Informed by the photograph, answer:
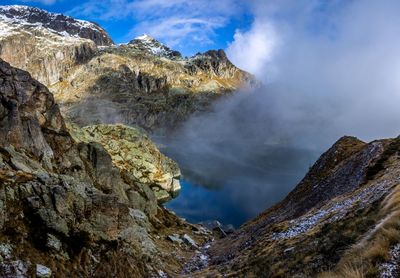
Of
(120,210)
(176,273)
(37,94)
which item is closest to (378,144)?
(176,273)

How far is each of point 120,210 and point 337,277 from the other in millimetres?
30445

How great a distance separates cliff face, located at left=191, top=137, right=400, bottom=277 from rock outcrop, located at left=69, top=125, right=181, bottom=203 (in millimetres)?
84180

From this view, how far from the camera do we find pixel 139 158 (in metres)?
156

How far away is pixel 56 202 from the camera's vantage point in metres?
33.7

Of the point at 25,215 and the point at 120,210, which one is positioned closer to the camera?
the point at 25,215

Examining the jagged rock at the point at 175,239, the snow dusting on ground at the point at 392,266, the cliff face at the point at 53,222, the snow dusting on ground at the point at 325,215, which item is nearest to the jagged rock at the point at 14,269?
the cliff face at the point at 53,222

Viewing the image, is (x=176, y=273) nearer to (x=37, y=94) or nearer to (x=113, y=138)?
(x=37, y=94)

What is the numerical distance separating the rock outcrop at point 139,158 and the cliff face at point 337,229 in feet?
276

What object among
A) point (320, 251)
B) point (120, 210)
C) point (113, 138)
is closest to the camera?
point (320, 251)

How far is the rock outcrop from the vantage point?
145375 mm

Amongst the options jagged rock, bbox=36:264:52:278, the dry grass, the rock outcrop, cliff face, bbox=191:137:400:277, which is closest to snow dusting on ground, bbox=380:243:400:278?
cliff face, bbox=191:137:400:277

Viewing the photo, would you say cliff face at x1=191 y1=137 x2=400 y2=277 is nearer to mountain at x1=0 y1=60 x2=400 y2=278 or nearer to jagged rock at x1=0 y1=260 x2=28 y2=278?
mountain at x1=0 y1=60 x2=400 y2=278

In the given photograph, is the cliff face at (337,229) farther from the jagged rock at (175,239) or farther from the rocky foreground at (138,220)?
the jagged rock at (175,239)

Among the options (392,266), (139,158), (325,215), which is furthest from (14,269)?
(139,158)
